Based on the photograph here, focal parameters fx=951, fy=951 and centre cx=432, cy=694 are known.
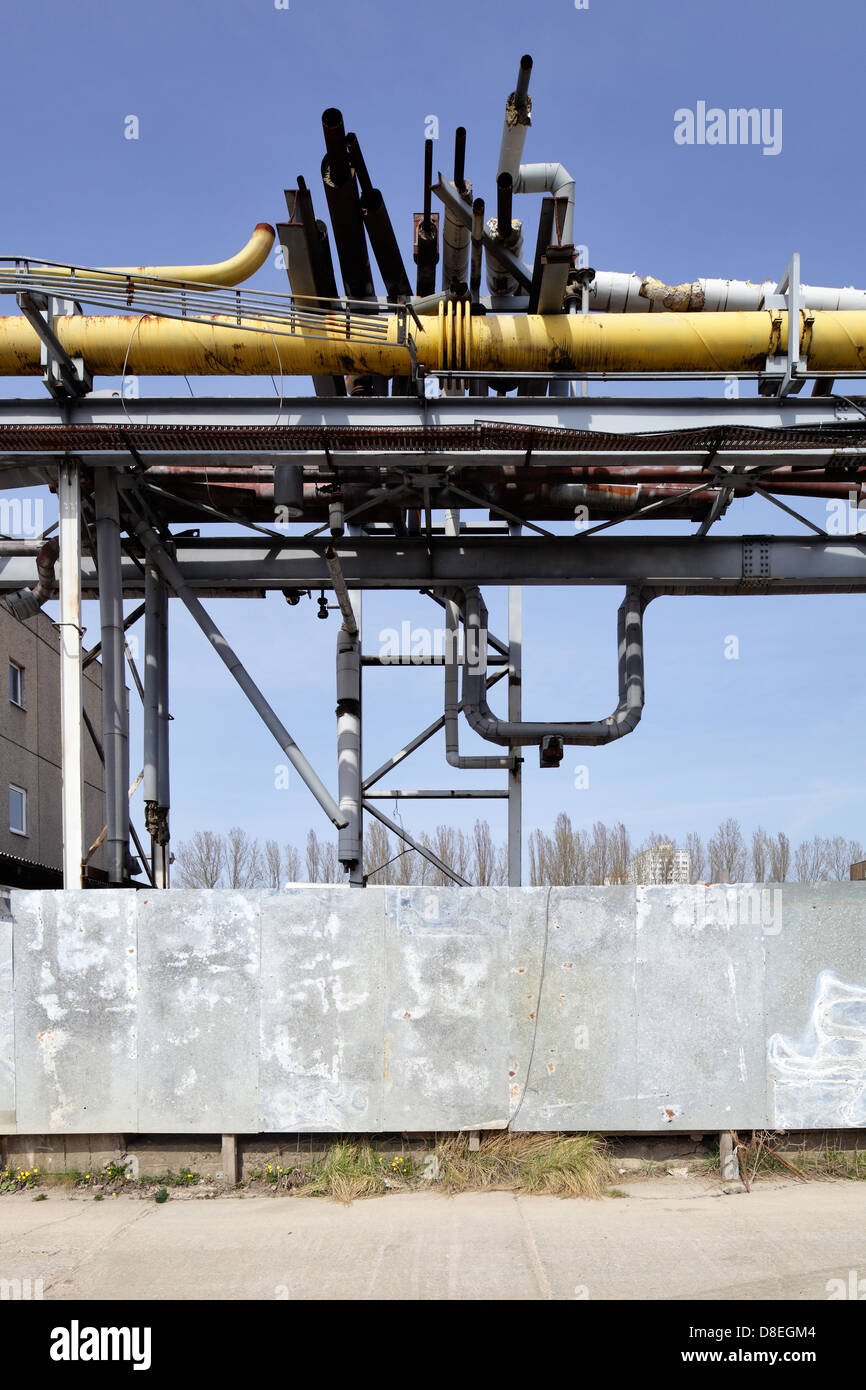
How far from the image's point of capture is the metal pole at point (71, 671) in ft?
27.0

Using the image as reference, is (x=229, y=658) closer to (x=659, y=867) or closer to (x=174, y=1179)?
(x=174, y=1179)

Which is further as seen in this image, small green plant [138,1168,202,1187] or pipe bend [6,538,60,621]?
pipe bend [6,538,60,621]

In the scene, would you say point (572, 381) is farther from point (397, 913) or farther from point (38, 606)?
point (38, 606)

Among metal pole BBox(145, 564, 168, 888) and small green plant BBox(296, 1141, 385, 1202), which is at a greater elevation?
metal pole BBox(145, 564, 168, 888)

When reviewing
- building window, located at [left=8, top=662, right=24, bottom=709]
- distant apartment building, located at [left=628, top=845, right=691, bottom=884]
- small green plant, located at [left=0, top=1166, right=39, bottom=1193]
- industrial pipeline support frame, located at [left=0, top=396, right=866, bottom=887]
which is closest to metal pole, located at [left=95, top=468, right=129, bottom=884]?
industrial pipeline support frame, located at [left=0, top=396, right=866, bottom=887]

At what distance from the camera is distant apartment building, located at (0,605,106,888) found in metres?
20.8

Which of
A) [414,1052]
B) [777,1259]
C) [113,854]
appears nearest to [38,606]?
[113,854]

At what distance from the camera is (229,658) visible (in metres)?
10.4

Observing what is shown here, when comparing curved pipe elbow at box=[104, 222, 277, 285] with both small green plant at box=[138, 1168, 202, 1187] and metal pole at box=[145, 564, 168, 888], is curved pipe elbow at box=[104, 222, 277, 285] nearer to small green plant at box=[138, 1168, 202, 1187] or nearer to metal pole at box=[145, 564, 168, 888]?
metal pole at box=[145, 564, 168, 888]

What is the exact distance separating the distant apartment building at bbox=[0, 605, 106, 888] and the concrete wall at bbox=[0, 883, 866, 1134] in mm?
12762

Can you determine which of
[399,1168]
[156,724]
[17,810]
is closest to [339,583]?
[156,724]

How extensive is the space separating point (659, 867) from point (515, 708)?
15.8 metres
